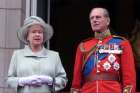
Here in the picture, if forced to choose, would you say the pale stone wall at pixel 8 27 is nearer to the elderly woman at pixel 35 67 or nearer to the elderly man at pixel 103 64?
the elderly woman at pixel 35 67

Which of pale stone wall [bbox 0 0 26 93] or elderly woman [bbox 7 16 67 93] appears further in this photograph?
pale stone wall [bbox 0 0 26 93]

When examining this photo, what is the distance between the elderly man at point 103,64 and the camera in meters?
4.92

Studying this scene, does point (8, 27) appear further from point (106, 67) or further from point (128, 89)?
point (128, 89)

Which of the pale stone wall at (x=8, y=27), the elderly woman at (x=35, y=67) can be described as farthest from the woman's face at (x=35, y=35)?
the pale stone wall at (x=8, y=27)

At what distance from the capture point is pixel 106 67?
4.96 m

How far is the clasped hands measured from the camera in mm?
4848

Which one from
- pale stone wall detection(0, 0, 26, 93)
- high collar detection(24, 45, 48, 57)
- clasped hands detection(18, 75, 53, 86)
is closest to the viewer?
clasped hands detection(18, 75, 53, 86)

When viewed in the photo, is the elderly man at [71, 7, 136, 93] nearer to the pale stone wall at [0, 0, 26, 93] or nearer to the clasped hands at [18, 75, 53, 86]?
the clasped hands at [18, 75, 53, 86]

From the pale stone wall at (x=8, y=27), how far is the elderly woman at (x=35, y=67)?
895 millimetres

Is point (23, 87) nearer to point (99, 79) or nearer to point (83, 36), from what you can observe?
point (99, 79)

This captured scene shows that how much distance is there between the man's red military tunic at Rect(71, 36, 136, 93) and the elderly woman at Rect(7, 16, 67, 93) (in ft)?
0.63

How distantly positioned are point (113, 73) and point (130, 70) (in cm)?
15

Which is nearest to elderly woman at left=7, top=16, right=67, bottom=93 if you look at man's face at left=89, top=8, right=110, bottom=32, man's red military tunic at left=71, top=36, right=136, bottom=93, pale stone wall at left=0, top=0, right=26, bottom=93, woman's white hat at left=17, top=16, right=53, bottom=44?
woman's white hat at left=17, top=16, right=53, bottom=44

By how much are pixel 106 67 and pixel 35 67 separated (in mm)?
591
